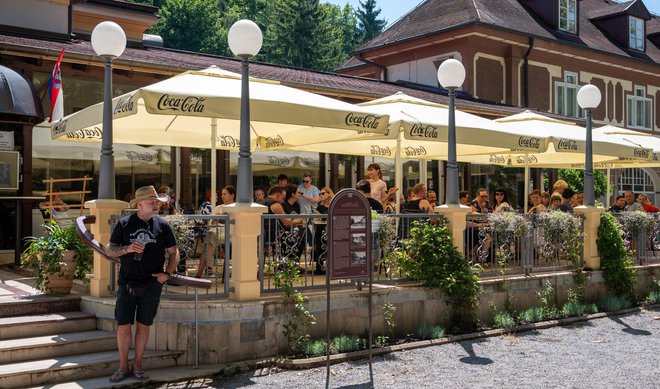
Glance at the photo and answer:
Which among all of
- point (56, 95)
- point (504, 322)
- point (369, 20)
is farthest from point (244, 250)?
point (369, 20)

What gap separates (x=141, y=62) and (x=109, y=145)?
5.58m

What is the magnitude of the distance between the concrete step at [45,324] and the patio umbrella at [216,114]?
229cm

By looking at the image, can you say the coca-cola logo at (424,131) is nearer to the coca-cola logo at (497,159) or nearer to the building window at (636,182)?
the coca-cola logo at (497,159)

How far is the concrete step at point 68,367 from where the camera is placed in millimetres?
6750

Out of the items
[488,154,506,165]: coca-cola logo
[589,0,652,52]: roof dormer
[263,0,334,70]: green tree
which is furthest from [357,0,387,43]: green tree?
[488,154,506,165]: coca-cola logo

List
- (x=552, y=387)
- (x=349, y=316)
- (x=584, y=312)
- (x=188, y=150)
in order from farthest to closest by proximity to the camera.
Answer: (x=188, y=150) → (x=584, y=312) → (x=349, y=316) → (x=552, y=387)

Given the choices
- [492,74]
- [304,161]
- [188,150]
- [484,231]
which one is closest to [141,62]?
[188,150]

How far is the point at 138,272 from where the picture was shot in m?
6.91

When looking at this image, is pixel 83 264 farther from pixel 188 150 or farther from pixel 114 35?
pixel 188 150

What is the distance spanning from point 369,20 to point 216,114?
7006 centimetres

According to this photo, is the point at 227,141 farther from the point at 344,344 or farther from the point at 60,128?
the point at 344,344

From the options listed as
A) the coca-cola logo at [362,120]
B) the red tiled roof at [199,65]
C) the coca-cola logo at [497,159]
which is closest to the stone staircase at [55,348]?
the coca-cola logo at [362,120]

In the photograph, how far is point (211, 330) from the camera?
25.5ft

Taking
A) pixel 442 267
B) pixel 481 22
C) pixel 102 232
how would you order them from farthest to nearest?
pixel 481 22
pixel 442 267
pixel 102 232
